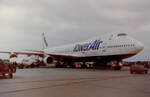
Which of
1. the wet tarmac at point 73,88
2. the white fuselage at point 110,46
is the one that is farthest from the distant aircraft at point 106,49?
the wet tarmac at point 73,88

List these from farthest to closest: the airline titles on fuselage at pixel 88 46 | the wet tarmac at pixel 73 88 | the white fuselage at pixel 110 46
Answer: the airline titles on fuselage at pixel 88 46, the white fuselage at pixel 110 46, the wet tarmac at pixel 73 88

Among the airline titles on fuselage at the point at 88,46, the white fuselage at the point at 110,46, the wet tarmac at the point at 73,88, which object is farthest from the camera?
the airline titles on fuselage at the point at 88,46

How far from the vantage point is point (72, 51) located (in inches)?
1459

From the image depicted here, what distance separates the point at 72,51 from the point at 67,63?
369 centimetres

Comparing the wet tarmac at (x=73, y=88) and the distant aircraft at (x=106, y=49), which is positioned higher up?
the distant aircraft at (x=106, y=49)

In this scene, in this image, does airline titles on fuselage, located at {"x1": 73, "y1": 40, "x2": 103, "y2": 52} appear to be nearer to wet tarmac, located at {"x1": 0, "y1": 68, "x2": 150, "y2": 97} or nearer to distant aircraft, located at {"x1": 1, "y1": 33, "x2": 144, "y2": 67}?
distant aircraft, located at {"x1": 1, "y1": 33, "x2": 144, "y2": 67}

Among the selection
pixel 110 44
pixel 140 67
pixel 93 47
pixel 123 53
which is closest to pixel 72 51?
pixel 93 47

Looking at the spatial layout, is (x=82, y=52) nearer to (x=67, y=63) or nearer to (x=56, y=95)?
(x=67, y=63)

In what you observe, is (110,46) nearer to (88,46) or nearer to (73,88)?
(88,46)

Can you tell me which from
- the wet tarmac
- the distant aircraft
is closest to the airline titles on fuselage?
the distant aircraft

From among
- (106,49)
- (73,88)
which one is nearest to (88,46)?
(106,49)

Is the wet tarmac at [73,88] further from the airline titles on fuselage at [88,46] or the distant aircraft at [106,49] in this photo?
the airline titles on fuselage at [88,46]

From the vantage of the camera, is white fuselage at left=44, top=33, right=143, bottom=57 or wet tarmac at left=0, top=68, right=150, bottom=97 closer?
wet tarmac at left=0, top=68, right=150, bottom=97

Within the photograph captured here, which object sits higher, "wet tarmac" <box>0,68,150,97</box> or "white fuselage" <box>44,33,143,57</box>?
"white fuselage" <box>44,33,143,57</box>
